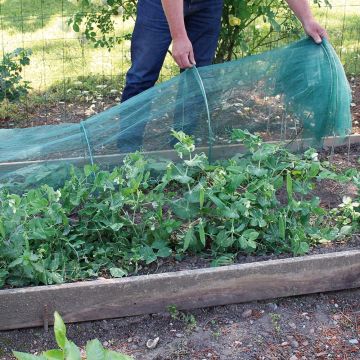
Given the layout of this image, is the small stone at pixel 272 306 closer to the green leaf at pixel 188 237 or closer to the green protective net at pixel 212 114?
the green leaf at pixel 188 237

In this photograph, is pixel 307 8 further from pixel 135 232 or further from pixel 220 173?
pixel 135 232

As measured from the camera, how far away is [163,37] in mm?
3896

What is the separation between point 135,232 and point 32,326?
64 centimetres

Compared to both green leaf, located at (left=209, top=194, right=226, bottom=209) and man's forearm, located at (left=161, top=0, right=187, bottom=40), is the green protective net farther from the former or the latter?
green leaf, located at (left=209, top=194, right=226, bottom=209)

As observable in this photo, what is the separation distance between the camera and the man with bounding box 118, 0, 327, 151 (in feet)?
12.2

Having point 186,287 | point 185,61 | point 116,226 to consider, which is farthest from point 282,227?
point 185,61

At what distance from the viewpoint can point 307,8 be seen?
3.79 m

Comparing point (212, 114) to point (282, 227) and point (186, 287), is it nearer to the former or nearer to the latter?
point (282, 227)

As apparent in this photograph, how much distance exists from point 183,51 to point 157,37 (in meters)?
0.40

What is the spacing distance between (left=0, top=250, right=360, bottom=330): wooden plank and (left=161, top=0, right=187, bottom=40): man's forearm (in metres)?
1.23

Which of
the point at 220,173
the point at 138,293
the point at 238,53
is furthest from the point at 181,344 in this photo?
the point at 238,53

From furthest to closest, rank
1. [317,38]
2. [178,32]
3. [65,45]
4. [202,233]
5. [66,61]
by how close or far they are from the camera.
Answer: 1. [65,45]
2. [66,61]
3. [317,38]
4. [178,32]
5. [202,233]

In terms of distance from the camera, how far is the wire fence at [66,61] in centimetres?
540

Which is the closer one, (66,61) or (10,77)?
(10,77)
